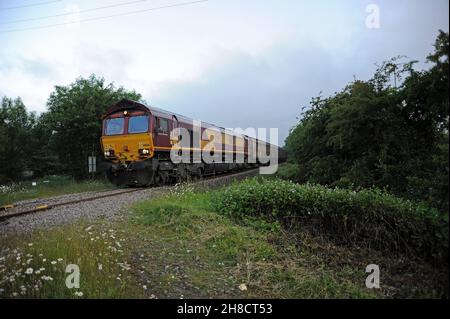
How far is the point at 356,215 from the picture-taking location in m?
4.86

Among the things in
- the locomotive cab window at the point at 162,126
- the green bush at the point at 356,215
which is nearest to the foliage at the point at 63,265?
the green bush at the point at 356,215

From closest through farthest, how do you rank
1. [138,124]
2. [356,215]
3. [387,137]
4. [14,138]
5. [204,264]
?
1. [204,264]
2. [356,215]
3. [387,137]
4. [138,124]
5. [14,138]

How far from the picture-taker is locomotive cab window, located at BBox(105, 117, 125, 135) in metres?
13.0

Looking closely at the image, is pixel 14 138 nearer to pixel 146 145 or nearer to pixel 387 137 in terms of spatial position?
pixel 146 145

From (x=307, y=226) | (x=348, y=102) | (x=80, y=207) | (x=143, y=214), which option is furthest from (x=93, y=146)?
(x=307, y=226)

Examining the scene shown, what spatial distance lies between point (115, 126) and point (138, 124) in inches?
54.1

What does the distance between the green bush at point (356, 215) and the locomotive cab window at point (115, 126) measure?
328 inches

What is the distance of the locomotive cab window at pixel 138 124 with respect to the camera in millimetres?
12388

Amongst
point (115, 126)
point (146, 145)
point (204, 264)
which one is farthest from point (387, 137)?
point (115, 126)

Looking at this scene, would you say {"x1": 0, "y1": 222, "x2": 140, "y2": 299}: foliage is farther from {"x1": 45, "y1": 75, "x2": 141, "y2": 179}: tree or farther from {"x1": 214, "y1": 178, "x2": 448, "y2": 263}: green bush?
{"x1": 45, "y1": 75, "x2": 141, "y2": 179}: tree

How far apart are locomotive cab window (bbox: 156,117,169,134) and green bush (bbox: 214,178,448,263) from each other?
23.5ft

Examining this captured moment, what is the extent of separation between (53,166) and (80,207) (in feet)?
84.9

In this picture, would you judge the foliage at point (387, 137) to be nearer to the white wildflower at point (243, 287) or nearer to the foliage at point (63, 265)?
the white wildflower at point (243, 287)
